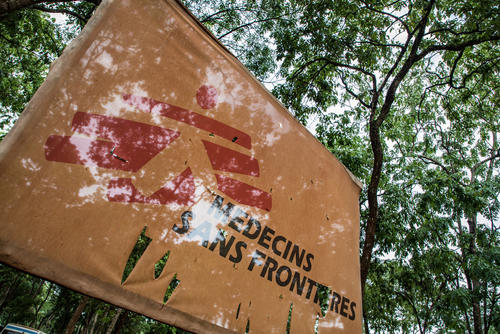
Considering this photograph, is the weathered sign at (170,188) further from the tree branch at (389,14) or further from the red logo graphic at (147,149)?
the tree branch at (389,14)

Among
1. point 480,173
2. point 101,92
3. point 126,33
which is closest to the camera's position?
point 101,92

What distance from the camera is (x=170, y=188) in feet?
5.48

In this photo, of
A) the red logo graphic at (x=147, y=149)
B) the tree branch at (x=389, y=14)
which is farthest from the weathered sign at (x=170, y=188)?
the tree branch at (x=389, y=14)

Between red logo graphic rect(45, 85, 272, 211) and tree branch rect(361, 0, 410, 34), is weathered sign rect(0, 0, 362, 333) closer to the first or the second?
red logo graphic rect(45, 85, 272, 211)

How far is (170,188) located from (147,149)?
26 cm

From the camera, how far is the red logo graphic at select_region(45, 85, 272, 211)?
57.0 inches

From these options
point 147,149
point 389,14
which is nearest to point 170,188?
point 147,149

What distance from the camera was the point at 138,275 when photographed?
146 centimetres

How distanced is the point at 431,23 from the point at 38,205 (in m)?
7.00

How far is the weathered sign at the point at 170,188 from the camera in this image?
4.28 ft

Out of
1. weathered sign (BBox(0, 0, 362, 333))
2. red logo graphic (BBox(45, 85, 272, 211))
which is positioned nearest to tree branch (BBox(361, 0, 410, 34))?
weathered sign (BBox(0, 0, 362, 333))

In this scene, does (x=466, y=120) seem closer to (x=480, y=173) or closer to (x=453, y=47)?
(x=453, y=47)

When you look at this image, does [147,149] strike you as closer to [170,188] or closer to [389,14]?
[170,188]

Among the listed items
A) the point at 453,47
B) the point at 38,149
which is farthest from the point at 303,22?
the point at 38,149
